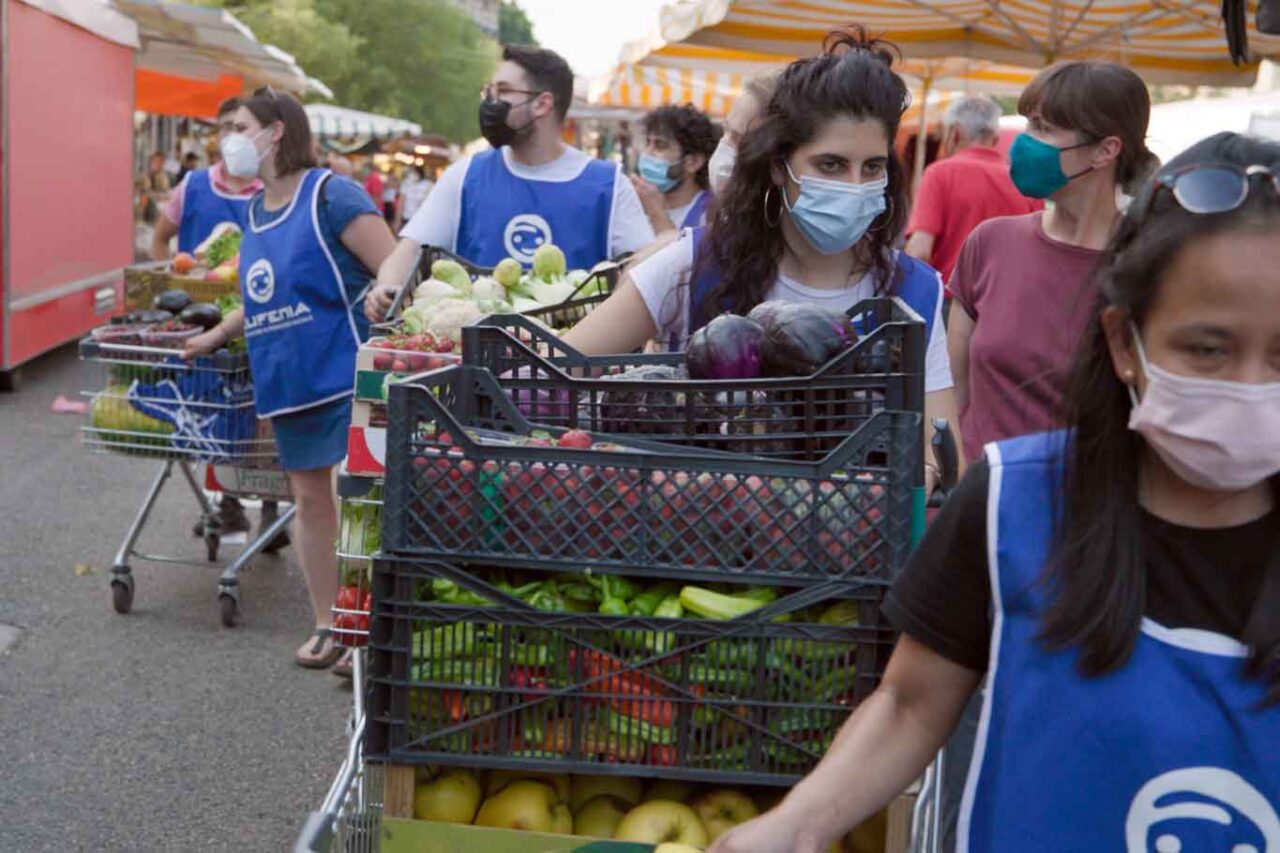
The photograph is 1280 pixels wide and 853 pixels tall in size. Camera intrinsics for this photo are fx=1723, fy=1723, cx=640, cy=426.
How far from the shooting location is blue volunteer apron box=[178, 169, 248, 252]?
32.5 feet

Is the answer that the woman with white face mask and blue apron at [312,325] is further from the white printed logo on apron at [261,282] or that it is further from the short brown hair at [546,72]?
the short brown hair at [546,72]

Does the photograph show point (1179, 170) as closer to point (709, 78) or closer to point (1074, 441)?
point (1074, 441)

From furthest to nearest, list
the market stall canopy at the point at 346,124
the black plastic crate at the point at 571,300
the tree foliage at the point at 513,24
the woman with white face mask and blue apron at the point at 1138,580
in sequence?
the tree foliage at the point at 513,24
the market stall canopy at the point at 346,124
the black plastic crate at the point at 571,300
the woman with white face mask and blue apron at the point at 1138,580

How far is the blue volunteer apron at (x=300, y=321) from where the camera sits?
20.8 feet

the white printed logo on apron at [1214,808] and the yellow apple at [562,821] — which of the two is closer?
the white printed logo on apron at [1214,808]

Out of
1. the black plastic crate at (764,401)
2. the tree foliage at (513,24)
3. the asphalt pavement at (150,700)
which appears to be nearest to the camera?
the black plastic crate at (764,401)

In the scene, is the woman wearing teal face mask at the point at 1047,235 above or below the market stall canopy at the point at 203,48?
below

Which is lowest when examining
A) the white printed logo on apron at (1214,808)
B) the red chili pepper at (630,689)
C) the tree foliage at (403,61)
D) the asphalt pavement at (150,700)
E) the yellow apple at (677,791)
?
the asphalt pavement at (150,700)

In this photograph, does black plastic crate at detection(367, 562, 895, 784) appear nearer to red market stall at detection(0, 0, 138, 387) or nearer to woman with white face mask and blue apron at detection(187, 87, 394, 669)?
woman with white face mask and blue apron at detection(187, 87, 394, 669)

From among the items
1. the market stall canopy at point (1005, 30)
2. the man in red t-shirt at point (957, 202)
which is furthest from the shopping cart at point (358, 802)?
the market stall canopy at point (1005, 30)

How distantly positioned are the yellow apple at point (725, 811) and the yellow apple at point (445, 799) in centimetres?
35

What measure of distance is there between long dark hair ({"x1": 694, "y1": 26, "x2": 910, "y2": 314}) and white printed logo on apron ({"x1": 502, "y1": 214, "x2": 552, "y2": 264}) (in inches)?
88.7

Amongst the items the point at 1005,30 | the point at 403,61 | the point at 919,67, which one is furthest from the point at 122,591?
the point at 403,61

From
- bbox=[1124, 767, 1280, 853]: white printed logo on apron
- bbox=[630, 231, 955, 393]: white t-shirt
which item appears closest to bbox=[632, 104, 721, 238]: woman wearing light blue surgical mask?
bbox=[630, 231, 955, 393]: white t-shirt
